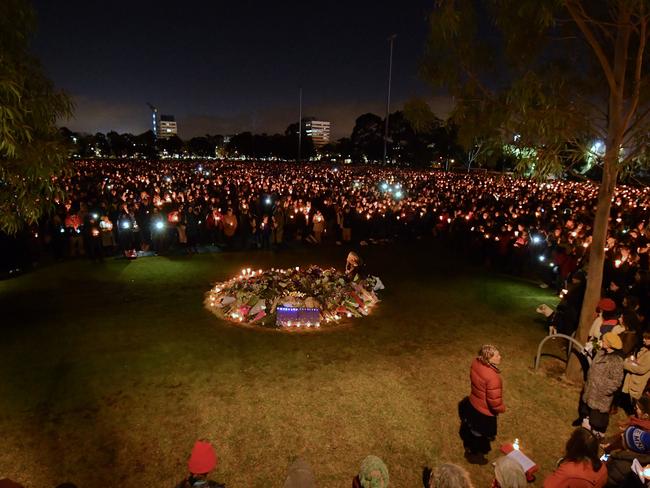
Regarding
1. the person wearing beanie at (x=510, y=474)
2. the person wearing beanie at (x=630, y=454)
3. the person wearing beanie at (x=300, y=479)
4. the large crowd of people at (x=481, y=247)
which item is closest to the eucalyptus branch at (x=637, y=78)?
the large crowd of people at (x=481, y=247)

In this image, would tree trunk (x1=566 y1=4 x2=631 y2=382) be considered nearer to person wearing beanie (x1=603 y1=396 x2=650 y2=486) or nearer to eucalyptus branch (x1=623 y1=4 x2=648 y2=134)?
eucalyptus branch (x1=623 y1=4 x2=648 y2=134)

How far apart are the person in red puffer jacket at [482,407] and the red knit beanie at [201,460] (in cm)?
333

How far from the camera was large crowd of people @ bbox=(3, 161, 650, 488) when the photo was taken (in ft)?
12.6

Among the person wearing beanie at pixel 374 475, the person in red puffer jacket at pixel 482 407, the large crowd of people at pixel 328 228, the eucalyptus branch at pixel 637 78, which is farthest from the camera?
the large crowd of people at pixel 328 228

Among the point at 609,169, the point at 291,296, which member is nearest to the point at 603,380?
the point at 609,169

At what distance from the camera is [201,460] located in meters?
3.36

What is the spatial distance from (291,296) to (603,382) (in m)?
6.23

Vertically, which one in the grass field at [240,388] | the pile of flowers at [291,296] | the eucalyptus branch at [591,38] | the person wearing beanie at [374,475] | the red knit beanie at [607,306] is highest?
the eucalyptus branch at [591,38]

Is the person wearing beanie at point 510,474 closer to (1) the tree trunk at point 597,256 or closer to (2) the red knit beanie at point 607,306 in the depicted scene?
(2) the red knit beanie at point 607,306

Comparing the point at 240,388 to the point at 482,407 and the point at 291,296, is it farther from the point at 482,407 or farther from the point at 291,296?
the point at 482,407

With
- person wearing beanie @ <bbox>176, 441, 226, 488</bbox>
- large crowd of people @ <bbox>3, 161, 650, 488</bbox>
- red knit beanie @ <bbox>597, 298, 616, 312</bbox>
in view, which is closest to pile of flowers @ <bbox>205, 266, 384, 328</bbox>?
large crowd of people @ <bbox>3, 161, 650, 488</bbox>

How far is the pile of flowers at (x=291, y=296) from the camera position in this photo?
964cm

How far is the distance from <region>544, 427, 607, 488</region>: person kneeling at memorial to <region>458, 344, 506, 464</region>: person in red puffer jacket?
124 centimetres

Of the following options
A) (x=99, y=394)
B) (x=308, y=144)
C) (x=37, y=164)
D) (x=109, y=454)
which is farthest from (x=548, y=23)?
(x=308, y=144)
